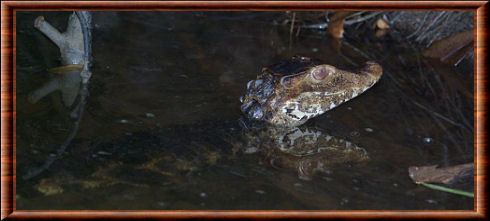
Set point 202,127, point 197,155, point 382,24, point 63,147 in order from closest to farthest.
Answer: point 63,147
point 197,155
point 202,127
point 382,24

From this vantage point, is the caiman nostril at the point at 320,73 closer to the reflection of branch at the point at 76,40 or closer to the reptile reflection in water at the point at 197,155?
the reptile reflection in water at the point at 197,155

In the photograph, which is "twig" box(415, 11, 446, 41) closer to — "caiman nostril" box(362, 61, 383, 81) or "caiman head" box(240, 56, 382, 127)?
"caiman nostril" box(362, 61, 383, 81)

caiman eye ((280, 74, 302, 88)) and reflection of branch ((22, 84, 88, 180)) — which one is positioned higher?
caiman eye ((280, 74, 302, 88))

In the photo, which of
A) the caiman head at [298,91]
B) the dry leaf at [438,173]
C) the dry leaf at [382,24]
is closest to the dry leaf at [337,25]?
the dry leaf at [382,24]

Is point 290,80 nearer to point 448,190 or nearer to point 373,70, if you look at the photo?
point 373,70

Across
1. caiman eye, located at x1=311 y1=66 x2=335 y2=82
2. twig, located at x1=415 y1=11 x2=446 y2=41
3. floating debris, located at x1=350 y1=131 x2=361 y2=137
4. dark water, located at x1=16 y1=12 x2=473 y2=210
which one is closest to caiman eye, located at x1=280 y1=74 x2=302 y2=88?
caiman eye, located at x1=311 y1=66 x2=335 y2=82

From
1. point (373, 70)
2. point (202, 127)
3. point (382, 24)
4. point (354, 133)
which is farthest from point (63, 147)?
point (382, 24)

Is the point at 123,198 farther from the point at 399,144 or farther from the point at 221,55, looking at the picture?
the point at 221,55
